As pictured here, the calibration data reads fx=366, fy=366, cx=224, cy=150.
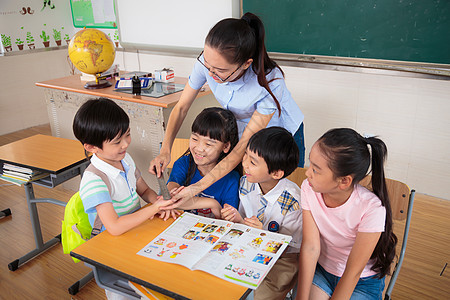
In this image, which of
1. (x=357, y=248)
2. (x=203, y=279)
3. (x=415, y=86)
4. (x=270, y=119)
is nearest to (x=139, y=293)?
(x=203, y=279)

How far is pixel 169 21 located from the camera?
148 inches

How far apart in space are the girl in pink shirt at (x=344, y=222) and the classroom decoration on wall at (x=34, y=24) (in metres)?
4.32

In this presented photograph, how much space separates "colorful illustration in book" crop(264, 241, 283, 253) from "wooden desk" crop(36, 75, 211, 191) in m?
A: 1.33

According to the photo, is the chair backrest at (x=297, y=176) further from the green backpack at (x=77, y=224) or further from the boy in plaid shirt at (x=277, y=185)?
the green backpack at (x=77, y=224)

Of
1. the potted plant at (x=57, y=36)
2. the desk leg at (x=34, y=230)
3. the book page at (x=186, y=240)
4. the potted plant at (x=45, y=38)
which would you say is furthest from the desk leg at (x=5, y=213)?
the potted plant at (x=57, y=36)

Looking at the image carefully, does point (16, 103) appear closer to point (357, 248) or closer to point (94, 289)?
point (94, 289)

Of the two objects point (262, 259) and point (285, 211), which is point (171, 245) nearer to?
point (262, 259)

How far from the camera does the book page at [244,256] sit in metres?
0.99

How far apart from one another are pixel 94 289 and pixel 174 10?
2.76m

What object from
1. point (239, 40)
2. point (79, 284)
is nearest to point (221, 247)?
point (239, 40)

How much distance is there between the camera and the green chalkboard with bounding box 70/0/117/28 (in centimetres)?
432

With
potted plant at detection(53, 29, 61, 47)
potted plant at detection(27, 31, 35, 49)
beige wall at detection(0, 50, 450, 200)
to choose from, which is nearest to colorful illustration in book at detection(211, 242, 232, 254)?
beige wall at detection(0, 50, 450, 200)

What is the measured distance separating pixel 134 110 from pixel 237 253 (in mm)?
1667

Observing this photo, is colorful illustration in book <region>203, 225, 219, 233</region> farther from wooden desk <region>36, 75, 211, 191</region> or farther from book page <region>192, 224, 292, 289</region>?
wooden desk <region>36, 75, 211, 191</region>
